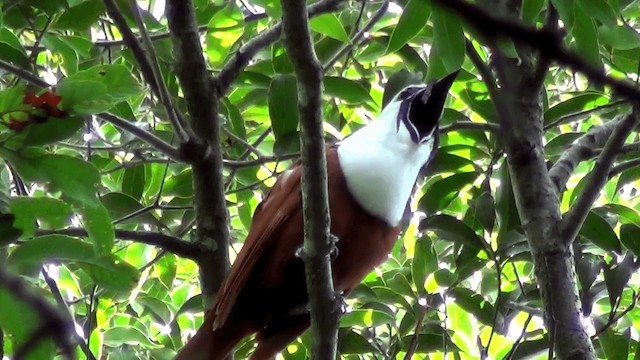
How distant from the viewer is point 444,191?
6.98 ft

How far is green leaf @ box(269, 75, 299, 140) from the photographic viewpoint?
1.98m

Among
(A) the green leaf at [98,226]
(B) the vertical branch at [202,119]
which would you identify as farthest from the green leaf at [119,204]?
(A) the green leaf at [98,226]

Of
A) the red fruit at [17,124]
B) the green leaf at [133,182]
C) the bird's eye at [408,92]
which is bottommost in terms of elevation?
the red fruit at [17,124]

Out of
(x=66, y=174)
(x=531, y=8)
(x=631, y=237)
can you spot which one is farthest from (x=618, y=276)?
(x=66, y=174)

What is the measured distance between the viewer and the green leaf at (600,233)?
6.60 feet

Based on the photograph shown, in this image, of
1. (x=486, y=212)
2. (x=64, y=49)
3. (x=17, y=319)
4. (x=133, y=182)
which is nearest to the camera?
(x=17, y=319)

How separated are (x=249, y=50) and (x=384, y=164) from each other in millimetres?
406

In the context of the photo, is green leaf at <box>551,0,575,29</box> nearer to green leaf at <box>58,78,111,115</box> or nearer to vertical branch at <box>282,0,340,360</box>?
vertical branch at <box>282,0,340,360</box>

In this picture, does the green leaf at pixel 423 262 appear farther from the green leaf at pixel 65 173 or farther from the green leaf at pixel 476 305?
the green leaf at pixel 65 173

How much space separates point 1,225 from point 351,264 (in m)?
0.89

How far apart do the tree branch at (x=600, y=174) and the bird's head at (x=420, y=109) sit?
502 millimetres

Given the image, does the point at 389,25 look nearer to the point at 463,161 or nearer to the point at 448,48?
the point at 463,161

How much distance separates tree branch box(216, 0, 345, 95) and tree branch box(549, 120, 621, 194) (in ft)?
2.01

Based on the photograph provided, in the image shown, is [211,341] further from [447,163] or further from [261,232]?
[447,163]
